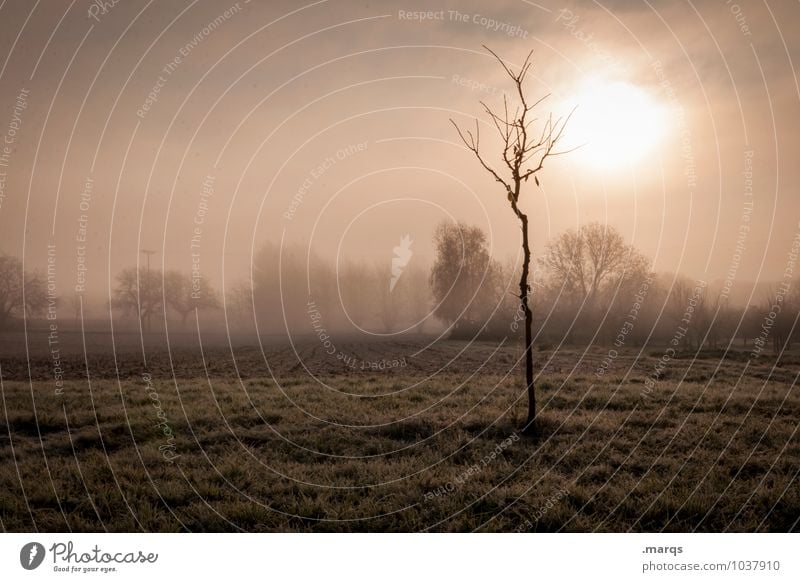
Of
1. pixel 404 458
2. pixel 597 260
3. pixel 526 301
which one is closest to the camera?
pixel 404 458

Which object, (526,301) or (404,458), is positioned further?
(526,301)

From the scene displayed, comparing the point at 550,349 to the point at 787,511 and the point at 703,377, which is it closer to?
the point at 703,377

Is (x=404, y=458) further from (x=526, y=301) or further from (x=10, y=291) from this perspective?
(x=10, y=291)

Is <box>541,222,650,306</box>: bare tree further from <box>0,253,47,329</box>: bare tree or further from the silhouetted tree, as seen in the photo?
<box>0,253,47,329</box>: bare tree

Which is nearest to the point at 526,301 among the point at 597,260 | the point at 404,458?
the point at 404,458

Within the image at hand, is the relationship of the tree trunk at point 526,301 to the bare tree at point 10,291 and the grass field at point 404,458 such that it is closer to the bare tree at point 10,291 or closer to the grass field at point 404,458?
the grass field at point 404,458

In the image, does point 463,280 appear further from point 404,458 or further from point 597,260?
point 404,458

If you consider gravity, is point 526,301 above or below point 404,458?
above

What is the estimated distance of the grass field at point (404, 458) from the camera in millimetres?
7418

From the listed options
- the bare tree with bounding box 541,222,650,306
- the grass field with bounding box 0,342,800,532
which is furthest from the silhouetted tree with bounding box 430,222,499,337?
the grass field with bounding box 0,342,800,532

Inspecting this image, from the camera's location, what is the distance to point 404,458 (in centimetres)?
929

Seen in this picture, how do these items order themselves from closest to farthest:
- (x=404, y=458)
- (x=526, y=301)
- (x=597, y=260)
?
(x=404, y=458) → (x=526, y=301) → (x=597, y=260)

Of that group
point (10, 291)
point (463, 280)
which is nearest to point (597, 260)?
point (463, 280)

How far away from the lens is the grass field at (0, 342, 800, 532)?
24.3 ft
